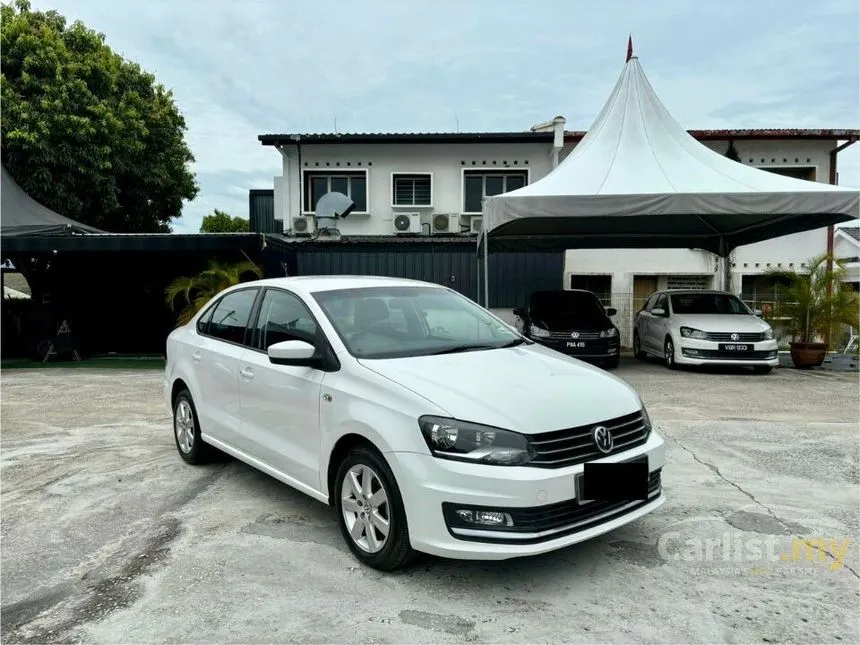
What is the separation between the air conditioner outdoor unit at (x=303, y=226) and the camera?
52.4 ft

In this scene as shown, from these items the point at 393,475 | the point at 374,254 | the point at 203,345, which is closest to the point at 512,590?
the point at 393,475

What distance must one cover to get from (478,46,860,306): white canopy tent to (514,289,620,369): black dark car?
1399 mm

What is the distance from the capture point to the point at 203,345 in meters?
4.82

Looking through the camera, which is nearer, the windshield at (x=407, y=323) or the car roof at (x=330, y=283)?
the windshield at (x=407, y=323)

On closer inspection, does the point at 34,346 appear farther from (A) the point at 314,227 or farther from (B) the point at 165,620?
(B) the point at 165,620

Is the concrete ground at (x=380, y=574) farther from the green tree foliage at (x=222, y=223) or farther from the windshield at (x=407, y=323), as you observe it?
the green tree foliage at (x=222, y=223)

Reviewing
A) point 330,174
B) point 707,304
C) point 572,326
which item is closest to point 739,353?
point 707,304

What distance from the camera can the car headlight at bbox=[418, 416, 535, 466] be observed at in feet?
8.99

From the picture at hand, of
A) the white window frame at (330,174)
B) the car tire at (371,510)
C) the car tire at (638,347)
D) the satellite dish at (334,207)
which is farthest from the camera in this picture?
the white window frame at (330,174)

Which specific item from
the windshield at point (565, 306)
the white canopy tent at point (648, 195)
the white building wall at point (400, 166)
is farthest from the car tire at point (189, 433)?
the white building wall at point (400, 166)

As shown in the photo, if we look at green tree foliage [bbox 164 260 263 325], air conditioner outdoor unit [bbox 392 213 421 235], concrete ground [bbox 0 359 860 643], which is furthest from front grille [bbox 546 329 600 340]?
air conditioner outdoor unit [bbox 392 213 421 235]

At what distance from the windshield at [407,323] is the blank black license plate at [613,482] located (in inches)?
46.4

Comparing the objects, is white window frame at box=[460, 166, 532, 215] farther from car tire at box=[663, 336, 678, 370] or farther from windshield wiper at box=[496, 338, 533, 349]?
windshield wiper at box=[496, 338, 533, 349]

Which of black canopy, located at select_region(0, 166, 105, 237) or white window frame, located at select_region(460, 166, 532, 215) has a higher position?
white window frame, located at select_region(460, 166, 532, 215)
